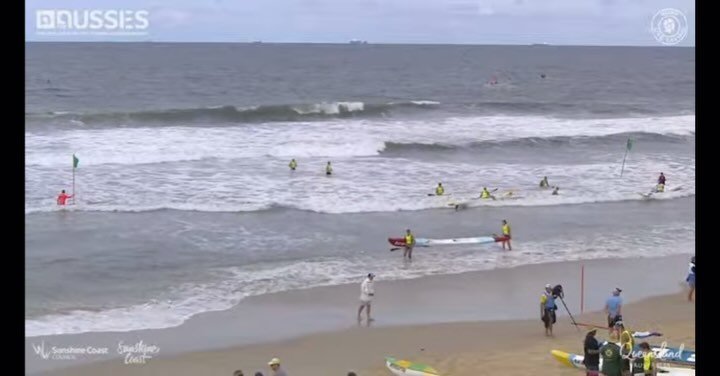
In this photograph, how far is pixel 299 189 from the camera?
91.0 feet

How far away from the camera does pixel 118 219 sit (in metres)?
22.7

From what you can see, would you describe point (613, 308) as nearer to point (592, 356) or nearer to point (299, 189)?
point (592, 356)

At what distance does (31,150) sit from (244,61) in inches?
2851

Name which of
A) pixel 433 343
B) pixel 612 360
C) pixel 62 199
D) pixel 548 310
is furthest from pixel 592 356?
pixel 62 199

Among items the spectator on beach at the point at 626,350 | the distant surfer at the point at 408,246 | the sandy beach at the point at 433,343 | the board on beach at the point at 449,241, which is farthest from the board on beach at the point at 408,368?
Result: the board on beach at the point at 449,241

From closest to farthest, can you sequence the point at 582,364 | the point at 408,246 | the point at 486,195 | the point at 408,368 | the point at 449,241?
the point at 408,368 < the point at 582,364 < the point at 408,246 < the point at 449,241 < the point at 486,195

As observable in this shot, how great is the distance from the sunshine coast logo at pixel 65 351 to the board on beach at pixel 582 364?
22.5ft

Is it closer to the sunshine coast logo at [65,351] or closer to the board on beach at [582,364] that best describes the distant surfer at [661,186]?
the board on beach at [582,364]

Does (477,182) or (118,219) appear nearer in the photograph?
(118,219)

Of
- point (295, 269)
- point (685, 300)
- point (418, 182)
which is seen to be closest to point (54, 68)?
point (418, 182)

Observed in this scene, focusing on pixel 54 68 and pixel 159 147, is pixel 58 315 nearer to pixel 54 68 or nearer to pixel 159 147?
pixel 159 147

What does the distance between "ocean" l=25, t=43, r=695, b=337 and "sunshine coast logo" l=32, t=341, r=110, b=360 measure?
68 centimetres

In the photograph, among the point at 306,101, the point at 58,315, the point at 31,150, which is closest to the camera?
the point at 58,315

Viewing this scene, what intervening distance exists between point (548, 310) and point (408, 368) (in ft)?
10.7
